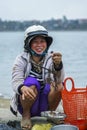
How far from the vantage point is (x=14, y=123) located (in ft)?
16.3

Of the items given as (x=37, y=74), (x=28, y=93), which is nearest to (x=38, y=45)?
(x=37, y=74)

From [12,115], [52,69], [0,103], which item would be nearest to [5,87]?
[0,103]

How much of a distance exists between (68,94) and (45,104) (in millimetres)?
446

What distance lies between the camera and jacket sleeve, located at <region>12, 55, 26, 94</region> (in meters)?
4.77

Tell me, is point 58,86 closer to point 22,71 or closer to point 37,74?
point 37,74

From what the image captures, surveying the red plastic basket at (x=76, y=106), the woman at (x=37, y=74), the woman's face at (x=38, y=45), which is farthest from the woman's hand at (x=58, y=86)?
the woman's face at (x=38, y=45)

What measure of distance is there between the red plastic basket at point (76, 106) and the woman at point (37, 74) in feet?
0.69

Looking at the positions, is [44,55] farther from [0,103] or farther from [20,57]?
[0,103]

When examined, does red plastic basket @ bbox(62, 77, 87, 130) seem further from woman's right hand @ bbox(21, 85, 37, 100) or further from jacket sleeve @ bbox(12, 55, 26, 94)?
jacket sleeve @ bbox(12, 55, 26, 94)

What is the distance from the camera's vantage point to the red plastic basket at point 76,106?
15.1 ft

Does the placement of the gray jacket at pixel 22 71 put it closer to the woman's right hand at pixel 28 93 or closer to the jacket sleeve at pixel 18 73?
the jacket sleeve at pixel 18 73

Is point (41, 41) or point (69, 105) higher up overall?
point (41, 41)

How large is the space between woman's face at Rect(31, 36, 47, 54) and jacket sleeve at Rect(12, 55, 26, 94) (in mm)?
171

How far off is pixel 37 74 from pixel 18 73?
0.22m
